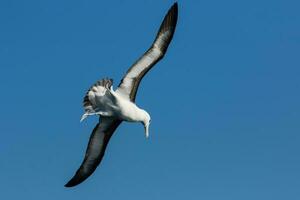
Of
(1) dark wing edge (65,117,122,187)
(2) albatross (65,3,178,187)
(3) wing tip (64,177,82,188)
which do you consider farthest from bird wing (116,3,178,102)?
(3) wing tip (64,177,82,188)

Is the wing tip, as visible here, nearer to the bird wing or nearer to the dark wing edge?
the dark wing edge

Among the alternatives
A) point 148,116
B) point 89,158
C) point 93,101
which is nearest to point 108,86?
point 93,101

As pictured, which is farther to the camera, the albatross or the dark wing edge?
the dark wing edge

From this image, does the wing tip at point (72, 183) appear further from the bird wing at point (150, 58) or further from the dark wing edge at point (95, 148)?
the bird wing at point (150, 58)

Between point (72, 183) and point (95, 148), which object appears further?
point (72, 183)

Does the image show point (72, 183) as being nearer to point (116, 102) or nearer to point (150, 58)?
point (116, 102)

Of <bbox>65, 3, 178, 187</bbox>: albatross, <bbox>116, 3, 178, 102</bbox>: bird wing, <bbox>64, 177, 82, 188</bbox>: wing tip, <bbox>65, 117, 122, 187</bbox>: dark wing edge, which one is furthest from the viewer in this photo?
<bbox>64, 177, 82, 188</bbox>: wing tip

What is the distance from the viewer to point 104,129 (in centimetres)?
2755

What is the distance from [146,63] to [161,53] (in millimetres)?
693

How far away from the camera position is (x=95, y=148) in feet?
92.4

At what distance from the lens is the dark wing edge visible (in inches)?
1077

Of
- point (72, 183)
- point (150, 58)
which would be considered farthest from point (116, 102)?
point (72, 183)

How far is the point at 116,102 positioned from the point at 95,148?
367 centimetres

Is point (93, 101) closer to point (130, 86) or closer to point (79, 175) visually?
point (130, 86)
